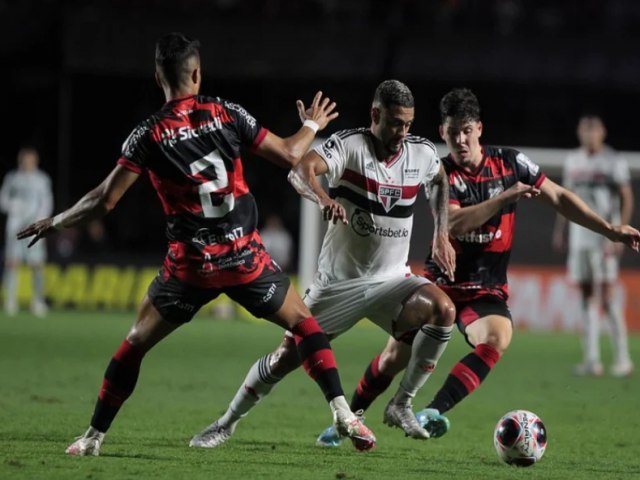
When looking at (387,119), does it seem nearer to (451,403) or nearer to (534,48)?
(451,403)

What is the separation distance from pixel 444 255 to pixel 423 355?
0.58 meters

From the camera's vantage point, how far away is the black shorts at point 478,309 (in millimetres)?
7105

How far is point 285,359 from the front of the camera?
21.7 ft

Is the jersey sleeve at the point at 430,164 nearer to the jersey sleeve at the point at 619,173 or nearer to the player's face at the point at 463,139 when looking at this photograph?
the player's face at the point at 463,139

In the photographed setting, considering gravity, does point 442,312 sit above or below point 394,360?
above

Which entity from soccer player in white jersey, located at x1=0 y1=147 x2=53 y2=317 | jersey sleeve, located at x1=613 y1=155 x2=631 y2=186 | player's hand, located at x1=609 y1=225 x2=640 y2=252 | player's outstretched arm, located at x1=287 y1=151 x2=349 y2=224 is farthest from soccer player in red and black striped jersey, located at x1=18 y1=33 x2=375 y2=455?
soccer player in white jersey, located at x1=0 y1=147 x2=53 y2=317

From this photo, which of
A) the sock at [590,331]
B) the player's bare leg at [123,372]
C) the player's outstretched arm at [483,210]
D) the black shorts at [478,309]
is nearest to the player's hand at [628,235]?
the player's outstretched arm at [483,210]

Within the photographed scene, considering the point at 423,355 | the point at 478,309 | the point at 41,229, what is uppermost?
the point at 41,229

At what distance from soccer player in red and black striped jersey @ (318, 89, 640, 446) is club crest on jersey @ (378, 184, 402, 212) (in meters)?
0.54

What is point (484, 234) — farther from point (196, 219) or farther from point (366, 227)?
point (196, 219)

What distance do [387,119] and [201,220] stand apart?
3.97ft

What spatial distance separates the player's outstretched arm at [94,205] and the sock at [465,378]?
2.06 metres

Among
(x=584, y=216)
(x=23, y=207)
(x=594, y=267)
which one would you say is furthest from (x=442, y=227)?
(x=23, y=207)

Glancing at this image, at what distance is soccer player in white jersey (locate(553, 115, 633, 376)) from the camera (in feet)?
38.7
